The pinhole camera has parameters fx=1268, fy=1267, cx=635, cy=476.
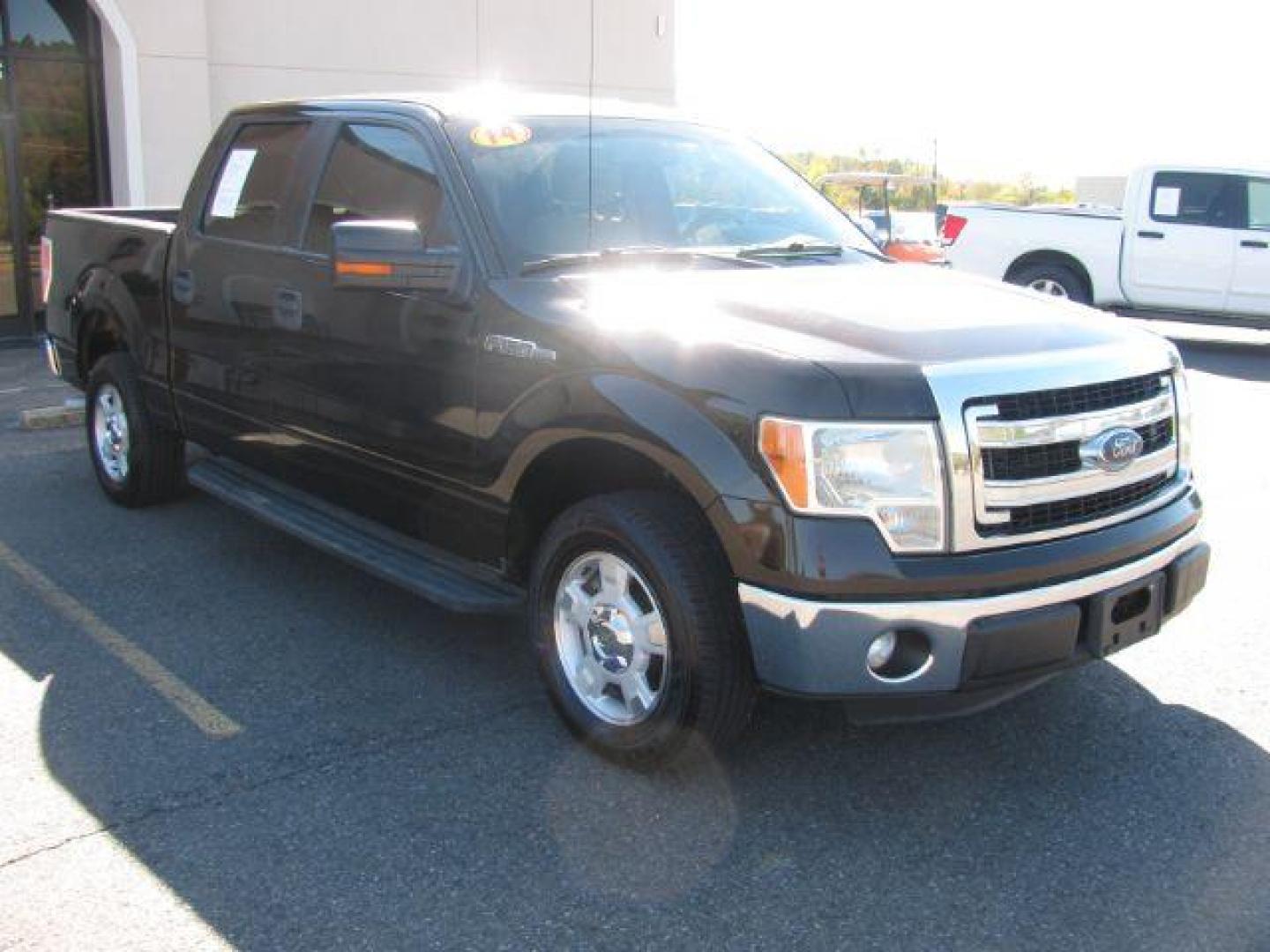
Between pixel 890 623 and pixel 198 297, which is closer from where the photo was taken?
pixel 890 623

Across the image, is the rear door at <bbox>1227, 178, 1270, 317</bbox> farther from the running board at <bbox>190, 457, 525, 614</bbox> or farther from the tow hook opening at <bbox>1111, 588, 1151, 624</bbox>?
the running board at <bbox>190, 457, 525, 614</bbox>

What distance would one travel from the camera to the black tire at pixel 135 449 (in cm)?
615

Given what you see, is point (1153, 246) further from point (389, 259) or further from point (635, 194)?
point (389, 259)

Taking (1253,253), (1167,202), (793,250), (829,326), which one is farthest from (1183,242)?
(829,326)

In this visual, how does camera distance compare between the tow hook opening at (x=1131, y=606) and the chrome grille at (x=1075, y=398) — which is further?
the tow hook opening at (x=1131, y=606)

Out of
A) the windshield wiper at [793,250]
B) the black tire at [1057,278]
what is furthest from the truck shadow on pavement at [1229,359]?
the windshield wiper at [793,250]

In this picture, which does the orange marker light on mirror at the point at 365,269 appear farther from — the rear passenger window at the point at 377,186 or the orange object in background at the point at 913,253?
the orange object in background at the point at 913,253

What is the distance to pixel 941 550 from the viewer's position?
10.5 feet

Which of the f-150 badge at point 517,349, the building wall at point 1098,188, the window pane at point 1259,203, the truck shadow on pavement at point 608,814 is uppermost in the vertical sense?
the building wall at point 1098,188

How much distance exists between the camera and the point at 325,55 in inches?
554

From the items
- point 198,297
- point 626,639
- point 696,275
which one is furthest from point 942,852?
point 198,297

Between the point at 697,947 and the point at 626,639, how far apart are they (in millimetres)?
982

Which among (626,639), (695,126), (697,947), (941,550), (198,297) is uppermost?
(695,126)

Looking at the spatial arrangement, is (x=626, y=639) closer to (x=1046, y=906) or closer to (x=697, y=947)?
(x=697, y=947)
